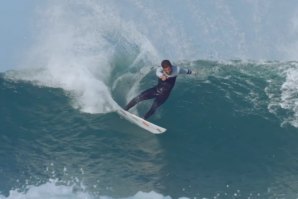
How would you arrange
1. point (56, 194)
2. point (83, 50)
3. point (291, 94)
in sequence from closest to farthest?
point (56, 194) → point (291, 94) → point (83, 50)

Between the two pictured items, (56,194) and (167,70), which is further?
(167,70)

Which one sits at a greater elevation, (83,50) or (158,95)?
(83,50)

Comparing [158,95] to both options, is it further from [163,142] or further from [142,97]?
[163,142]

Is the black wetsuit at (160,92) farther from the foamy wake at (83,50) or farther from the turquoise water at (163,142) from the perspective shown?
the foamy wake at (83,50)

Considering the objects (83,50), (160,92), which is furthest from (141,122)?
(83,50)

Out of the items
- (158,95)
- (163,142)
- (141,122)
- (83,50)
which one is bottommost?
(163,142)

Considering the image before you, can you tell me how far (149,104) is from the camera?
13.1 m

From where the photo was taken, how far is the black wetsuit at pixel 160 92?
12195mm

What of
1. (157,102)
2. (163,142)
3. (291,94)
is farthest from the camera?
(291,94)

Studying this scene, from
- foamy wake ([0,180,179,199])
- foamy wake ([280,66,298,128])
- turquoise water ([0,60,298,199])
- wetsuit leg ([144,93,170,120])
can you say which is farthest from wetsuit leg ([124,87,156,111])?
foamy wake ([280,66,298,128])

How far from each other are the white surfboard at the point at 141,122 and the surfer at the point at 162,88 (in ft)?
0.73

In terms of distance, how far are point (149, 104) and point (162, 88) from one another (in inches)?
35.4

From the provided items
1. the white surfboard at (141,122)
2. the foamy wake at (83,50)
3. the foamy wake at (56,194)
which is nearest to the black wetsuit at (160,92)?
the white surfboard at (141,122)

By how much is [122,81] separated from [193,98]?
2.07 m
